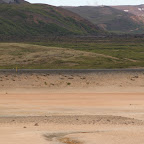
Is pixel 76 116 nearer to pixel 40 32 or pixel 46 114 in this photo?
pixel 46 114

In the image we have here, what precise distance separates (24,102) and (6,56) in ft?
103

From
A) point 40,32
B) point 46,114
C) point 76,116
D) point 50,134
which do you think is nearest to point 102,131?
point 50,134

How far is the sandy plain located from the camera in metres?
19.3

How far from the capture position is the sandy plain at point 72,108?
19.3 m

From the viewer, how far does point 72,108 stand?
2816cm

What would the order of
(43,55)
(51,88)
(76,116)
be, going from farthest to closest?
(43,55), (51,88), (76,116)

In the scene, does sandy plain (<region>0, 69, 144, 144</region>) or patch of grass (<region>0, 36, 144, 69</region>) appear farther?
patch of grass (<region>0, 36, 144, 69</region>)

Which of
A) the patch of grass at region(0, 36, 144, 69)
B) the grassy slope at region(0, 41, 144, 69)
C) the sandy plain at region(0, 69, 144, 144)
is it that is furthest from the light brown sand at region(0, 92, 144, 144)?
the grassy slope at region(0, 41, 144, 69)

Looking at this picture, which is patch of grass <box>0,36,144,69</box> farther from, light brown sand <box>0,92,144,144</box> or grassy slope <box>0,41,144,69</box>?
light brown sand <box>0,92,144,144</box>

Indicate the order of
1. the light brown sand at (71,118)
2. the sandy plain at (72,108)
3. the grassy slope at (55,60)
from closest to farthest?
the light brown sand at (71,118)
the sandy plain at (72,108)
the grassy slope at (55,60)

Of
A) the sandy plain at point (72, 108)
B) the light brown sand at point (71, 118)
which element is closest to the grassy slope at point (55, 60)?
the sandy plain at point (72, 108)

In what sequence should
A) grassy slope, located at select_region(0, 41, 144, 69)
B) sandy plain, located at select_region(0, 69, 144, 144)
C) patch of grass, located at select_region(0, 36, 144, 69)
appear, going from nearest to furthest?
sandy plain, located at select_region(0, 69, 144, 144) → patch of grass, located at select_region(0, 36, 144, 69) → grassy slope, located at select_region(0, 41, 144, 69)

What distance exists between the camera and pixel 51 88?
38.9 metres

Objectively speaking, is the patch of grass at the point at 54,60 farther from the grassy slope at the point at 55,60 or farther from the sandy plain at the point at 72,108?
the sandy plain at the point at 72,108
